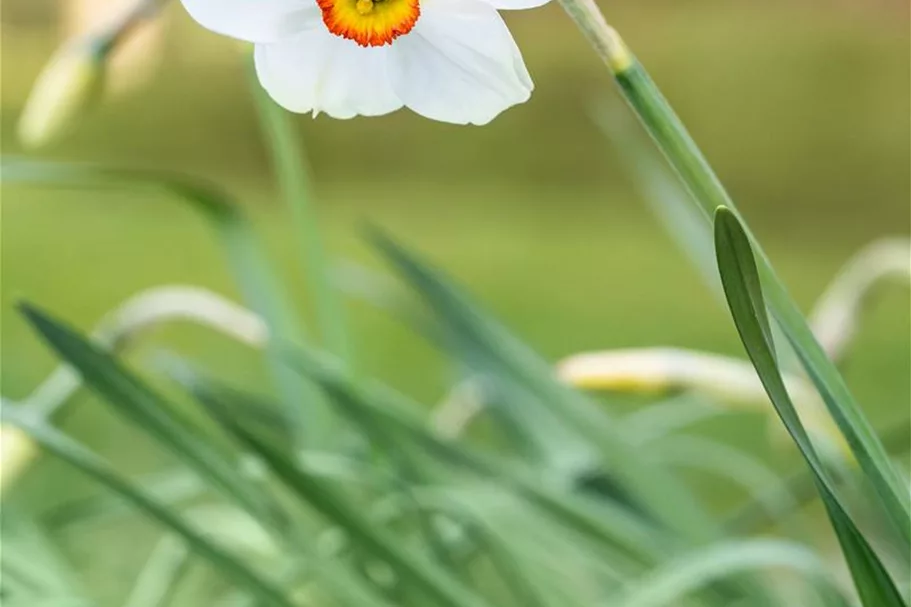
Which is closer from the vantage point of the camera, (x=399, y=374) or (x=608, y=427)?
(x=608, y=427)

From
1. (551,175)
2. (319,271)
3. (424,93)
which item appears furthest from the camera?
(551,175)

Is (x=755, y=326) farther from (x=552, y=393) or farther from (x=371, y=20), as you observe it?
(x=552, y=393)

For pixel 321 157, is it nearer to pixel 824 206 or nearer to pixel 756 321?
pixel 824 206

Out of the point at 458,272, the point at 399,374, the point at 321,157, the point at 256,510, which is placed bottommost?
the point at 256,510

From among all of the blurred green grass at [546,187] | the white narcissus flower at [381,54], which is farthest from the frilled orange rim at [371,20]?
the blurred green grass at [546,187]

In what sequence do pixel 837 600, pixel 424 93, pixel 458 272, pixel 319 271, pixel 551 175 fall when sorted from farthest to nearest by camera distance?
1. pixel 551 175
2. pixel 458 272
3. pixel 319 271
4. pixel 837 600
5. pixel 424 93

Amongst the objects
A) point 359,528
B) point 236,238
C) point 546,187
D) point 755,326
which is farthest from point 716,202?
point 546,187

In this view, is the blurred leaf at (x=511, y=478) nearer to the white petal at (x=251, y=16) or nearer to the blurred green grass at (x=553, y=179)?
the white petal at (x=251, y=16)

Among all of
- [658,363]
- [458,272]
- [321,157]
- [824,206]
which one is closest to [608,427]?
[658,363]
